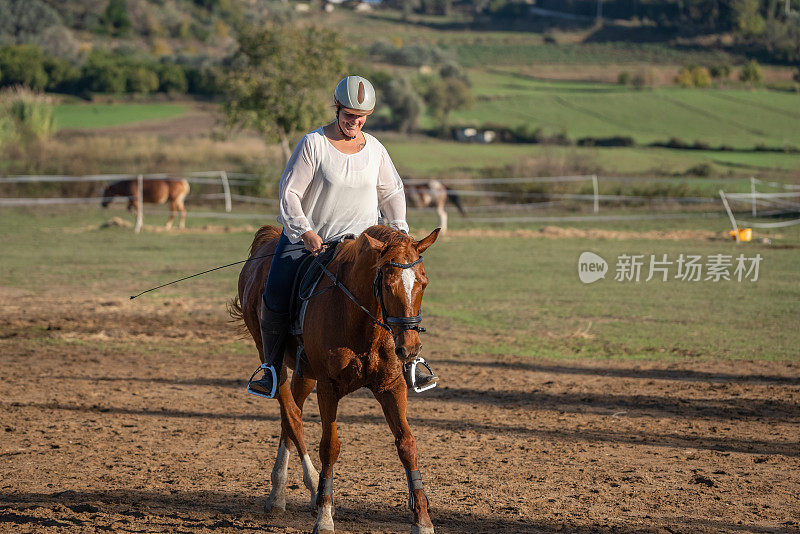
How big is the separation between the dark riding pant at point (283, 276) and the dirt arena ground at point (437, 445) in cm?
134

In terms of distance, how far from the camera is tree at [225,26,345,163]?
106ft

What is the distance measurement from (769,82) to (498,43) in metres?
54.6

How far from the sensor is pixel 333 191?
4883mm

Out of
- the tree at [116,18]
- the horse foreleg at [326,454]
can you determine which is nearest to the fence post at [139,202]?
the horse foreleg at [326,454]

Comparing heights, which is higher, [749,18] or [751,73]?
[749,18]

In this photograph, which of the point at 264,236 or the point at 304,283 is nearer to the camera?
the point at 304,283

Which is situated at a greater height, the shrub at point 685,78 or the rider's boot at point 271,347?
the shrub at point 685,78

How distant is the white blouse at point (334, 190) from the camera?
480 cm

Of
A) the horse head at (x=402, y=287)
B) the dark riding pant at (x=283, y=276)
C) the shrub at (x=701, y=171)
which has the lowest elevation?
the shrub at (x=701, y=171)

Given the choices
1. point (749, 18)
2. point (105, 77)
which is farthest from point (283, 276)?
point (105, 77)

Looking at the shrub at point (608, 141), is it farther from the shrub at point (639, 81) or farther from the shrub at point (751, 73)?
the shrub at point (639, 81)

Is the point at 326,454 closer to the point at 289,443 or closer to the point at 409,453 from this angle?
the point at 409,453

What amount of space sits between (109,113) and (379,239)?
2263 inches

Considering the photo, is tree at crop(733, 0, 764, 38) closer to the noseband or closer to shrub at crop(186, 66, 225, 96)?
shrub at crop(186, 66, 225, 96)
